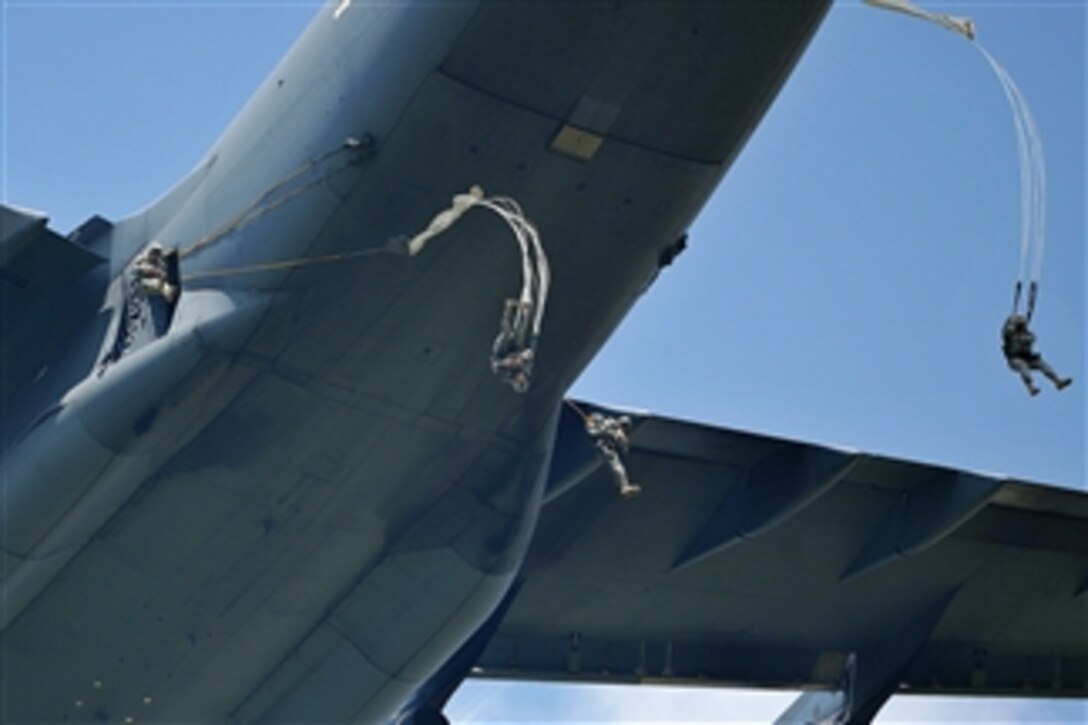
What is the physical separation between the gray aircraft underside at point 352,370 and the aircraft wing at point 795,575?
212mm

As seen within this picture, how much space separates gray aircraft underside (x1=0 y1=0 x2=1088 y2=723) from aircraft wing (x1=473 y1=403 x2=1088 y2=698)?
0.21m

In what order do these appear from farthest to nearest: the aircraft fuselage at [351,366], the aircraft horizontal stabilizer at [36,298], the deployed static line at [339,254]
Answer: the aircraft horizontal stabilizer at [36,298], the deployed static line at [339,254], the aircraft fuselage at [351,366]

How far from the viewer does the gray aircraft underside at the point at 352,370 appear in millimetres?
11938

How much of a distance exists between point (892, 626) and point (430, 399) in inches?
296

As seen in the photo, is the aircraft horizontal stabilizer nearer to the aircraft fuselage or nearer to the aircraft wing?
the aircraft fuselage

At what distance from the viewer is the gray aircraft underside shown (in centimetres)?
1194

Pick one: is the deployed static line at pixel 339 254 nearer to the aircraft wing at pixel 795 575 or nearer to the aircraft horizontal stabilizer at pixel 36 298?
the aircraft horizontal stabilizer at pixel 36 298

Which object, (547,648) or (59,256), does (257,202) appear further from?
(547,648)

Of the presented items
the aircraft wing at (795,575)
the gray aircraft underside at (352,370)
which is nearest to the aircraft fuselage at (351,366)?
the gray aircraft underside at (352,370)

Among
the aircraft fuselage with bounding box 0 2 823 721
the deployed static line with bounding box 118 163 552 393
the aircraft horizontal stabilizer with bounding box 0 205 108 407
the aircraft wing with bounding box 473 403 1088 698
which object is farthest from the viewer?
the aircraft wing with bounding box 473 403 1088 698

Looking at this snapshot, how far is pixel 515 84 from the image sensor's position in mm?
11805

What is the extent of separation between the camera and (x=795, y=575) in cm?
1842

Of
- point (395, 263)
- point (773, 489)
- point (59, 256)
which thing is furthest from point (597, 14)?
point (773, 489)

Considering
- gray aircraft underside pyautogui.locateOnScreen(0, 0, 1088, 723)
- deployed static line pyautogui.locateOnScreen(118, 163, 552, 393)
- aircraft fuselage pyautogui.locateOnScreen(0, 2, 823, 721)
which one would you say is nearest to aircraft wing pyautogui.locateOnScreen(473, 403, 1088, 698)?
gray aircraft underside pyautogui.locateOnScreen(0, 0, 1088, 723)
